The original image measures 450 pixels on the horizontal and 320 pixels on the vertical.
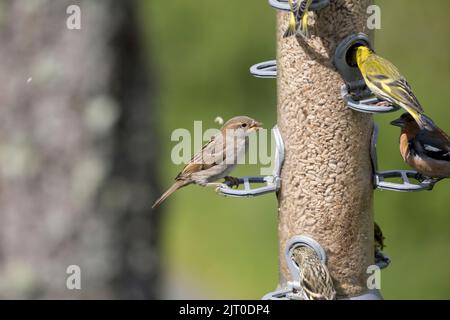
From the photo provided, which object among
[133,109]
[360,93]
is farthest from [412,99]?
[133,109]

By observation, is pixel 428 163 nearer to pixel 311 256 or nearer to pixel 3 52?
pixel 311 256

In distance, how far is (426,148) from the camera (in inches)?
277

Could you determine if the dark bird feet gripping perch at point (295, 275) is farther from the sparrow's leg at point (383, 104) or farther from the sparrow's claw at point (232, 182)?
the sparrow's leg at point (383, 104)

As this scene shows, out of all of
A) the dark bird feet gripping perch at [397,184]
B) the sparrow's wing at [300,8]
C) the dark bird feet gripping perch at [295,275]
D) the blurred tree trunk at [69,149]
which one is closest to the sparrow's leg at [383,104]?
the dark bird feet gripping perch at [397,184]

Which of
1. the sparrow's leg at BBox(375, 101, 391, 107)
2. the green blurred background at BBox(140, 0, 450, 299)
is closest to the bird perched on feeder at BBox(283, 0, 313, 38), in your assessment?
the sparrow's leg at BBox(375, 101, 391, 107)

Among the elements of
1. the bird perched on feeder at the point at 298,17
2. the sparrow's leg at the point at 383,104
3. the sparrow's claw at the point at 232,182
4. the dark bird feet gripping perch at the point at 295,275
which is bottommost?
the dark bird feet gripping perch at the point at 295,275

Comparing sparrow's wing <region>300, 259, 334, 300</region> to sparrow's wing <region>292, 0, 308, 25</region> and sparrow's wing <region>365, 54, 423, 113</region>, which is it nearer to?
sparrow's wing <region>365, 54, 423, 113</region>

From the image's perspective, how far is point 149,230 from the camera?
20.7 ft

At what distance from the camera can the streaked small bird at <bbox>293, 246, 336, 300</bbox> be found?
645 cm

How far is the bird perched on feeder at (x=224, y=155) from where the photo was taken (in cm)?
689

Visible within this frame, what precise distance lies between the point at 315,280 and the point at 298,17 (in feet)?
5.21

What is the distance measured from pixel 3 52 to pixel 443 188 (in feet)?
19.3

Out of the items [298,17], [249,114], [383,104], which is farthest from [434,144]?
[249,114]

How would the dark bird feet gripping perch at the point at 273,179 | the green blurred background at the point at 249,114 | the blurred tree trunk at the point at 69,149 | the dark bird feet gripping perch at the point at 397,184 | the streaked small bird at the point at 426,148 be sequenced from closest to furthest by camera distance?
the blurred tree trunk at the point at 69,149 < the dark bird feet gripping perch at the point at 397,184 < the dark bird feet gripping perch at the point at 273,179 < the streaked small bird at the point at 426,148 < the green blurred background at the point at 249,114
